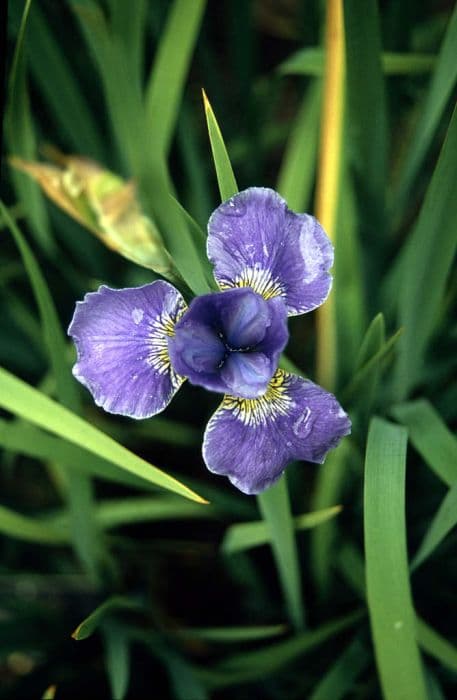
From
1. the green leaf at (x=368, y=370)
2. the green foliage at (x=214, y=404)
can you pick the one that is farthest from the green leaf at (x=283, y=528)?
the green leaf at (x=368, y=370)

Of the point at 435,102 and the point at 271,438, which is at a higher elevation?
the point at 435,102

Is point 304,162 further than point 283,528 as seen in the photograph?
Yes

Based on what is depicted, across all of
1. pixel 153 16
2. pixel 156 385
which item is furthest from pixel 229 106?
pixel 156 385

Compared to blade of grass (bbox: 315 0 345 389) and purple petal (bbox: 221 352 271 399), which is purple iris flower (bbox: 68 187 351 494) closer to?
purple petal (bbox: 221 352 271 399)

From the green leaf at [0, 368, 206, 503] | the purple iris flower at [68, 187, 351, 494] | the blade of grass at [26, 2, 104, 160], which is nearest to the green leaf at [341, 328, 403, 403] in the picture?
the purple iris flower at [68, 187, 351, 494]

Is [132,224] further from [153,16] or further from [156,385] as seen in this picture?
[153,16]

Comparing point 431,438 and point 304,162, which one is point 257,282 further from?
point 304,162

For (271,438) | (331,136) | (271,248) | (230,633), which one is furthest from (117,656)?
(331,136)
